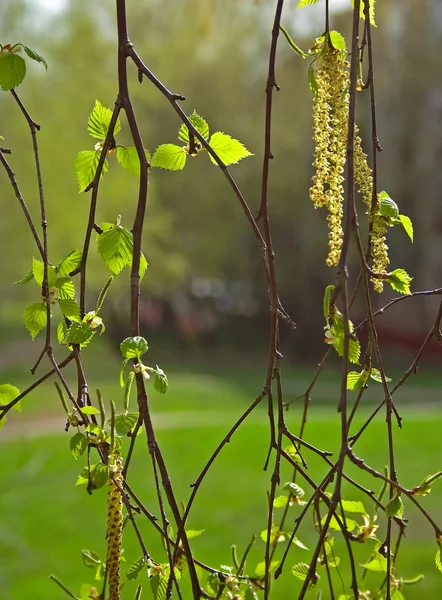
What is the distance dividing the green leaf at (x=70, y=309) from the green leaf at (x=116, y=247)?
2cm

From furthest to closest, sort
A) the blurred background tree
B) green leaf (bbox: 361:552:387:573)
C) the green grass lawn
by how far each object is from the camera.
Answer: the blurred background tree, the green grass lawn, green leaf (bbox: 361:552:387:573)

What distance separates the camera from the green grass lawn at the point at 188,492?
2.54 m

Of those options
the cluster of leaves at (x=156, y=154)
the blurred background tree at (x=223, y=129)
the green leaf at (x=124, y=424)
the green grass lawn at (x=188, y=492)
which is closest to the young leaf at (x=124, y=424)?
the green leaf at (x=124, y=424)

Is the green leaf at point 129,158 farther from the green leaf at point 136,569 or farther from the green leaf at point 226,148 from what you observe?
the green leaf at point 136,569

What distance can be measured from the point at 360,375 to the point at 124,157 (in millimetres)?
144

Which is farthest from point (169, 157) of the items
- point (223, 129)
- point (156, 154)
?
point (223, 129)

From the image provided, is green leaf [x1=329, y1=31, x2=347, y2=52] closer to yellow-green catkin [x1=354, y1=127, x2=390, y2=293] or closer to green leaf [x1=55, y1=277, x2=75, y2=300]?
yellow-green catkin [x1=354, y1=127, x2=390, y2=293]

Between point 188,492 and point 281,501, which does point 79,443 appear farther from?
point 188,492

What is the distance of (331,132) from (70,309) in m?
0.13

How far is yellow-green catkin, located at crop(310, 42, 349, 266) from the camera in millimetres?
326

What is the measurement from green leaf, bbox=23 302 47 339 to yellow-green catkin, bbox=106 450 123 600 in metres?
0.08

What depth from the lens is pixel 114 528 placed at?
30 cm

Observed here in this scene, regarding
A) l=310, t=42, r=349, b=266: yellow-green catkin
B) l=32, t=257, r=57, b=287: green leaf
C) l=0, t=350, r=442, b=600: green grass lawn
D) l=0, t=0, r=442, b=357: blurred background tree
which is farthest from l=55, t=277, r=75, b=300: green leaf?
l=0, t=0, r=442, b=357: blurred background tree

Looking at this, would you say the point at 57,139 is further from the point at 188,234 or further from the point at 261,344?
the point at 261,344
